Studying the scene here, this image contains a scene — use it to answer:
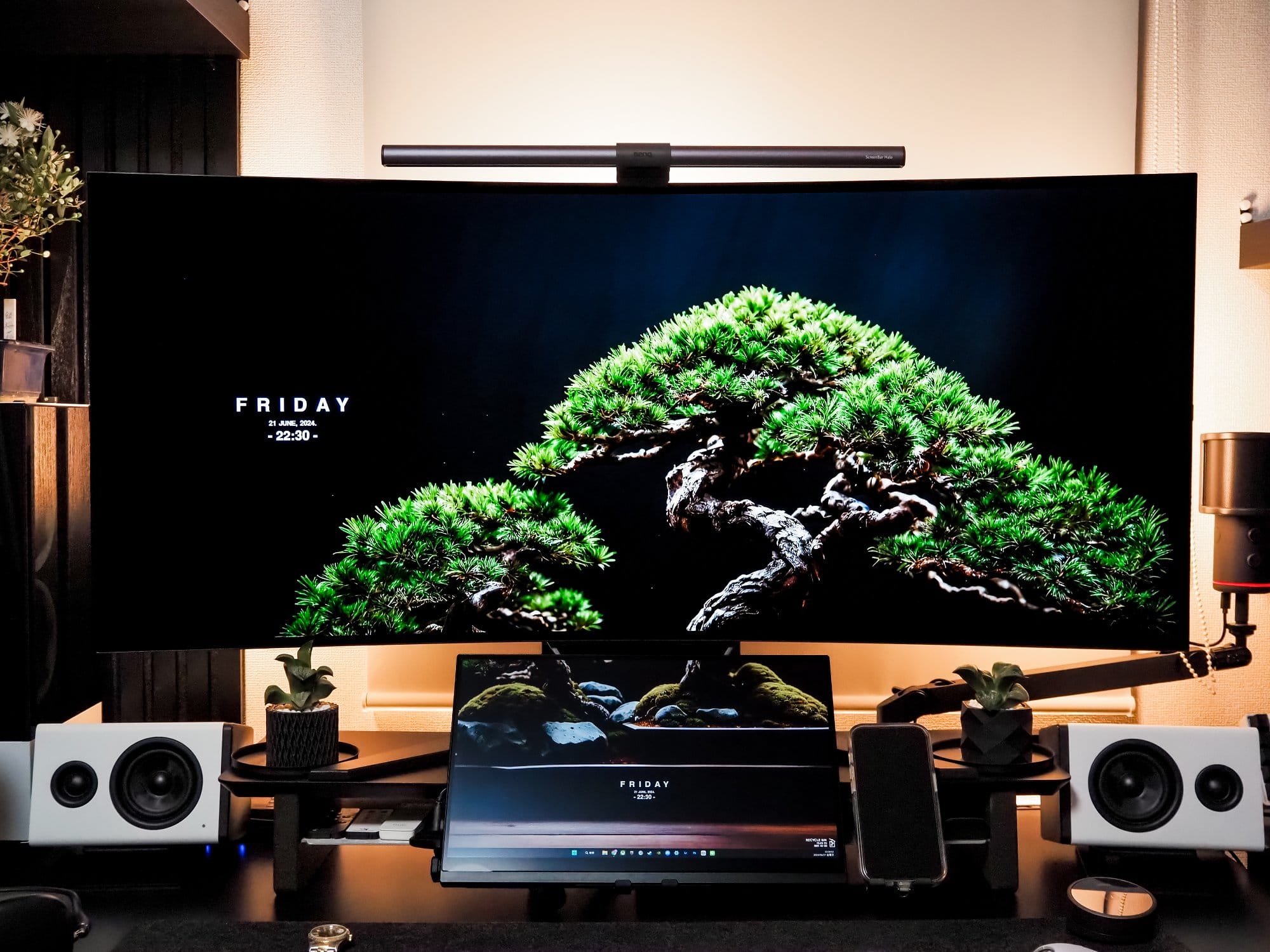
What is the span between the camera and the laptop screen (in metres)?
1.15

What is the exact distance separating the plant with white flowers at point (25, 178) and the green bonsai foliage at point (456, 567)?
70 cm

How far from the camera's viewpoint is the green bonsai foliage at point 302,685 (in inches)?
48.2

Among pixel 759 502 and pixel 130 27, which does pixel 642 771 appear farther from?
pixel 130 27

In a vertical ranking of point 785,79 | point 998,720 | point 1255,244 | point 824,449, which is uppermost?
point 785,79

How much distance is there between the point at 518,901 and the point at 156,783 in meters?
0.54

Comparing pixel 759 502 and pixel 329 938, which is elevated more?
pixel 759 502

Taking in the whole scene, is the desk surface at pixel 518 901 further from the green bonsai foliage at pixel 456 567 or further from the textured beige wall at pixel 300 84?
the textured beige wall at pixel 300 84

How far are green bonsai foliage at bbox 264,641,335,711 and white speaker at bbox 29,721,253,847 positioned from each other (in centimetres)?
11

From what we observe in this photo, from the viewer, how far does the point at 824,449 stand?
50.2 inches

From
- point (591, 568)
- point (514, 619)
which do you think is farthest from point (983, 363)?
point (514, 619)

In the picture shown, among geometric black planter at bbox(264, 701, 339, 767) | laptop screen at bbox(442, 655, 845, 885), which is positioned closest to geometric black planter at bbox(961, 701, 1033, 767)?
laptop screen at bbox(442, 655, 845, 885)

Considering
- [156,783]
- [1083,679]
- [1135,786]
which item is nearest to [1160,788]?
[1135,786]

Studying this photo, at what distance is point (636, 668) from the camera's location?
4.10 ft

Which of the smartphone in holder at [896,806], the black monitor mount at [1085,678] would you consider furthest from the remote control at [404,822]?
the black monitor mount at [1085,678]
